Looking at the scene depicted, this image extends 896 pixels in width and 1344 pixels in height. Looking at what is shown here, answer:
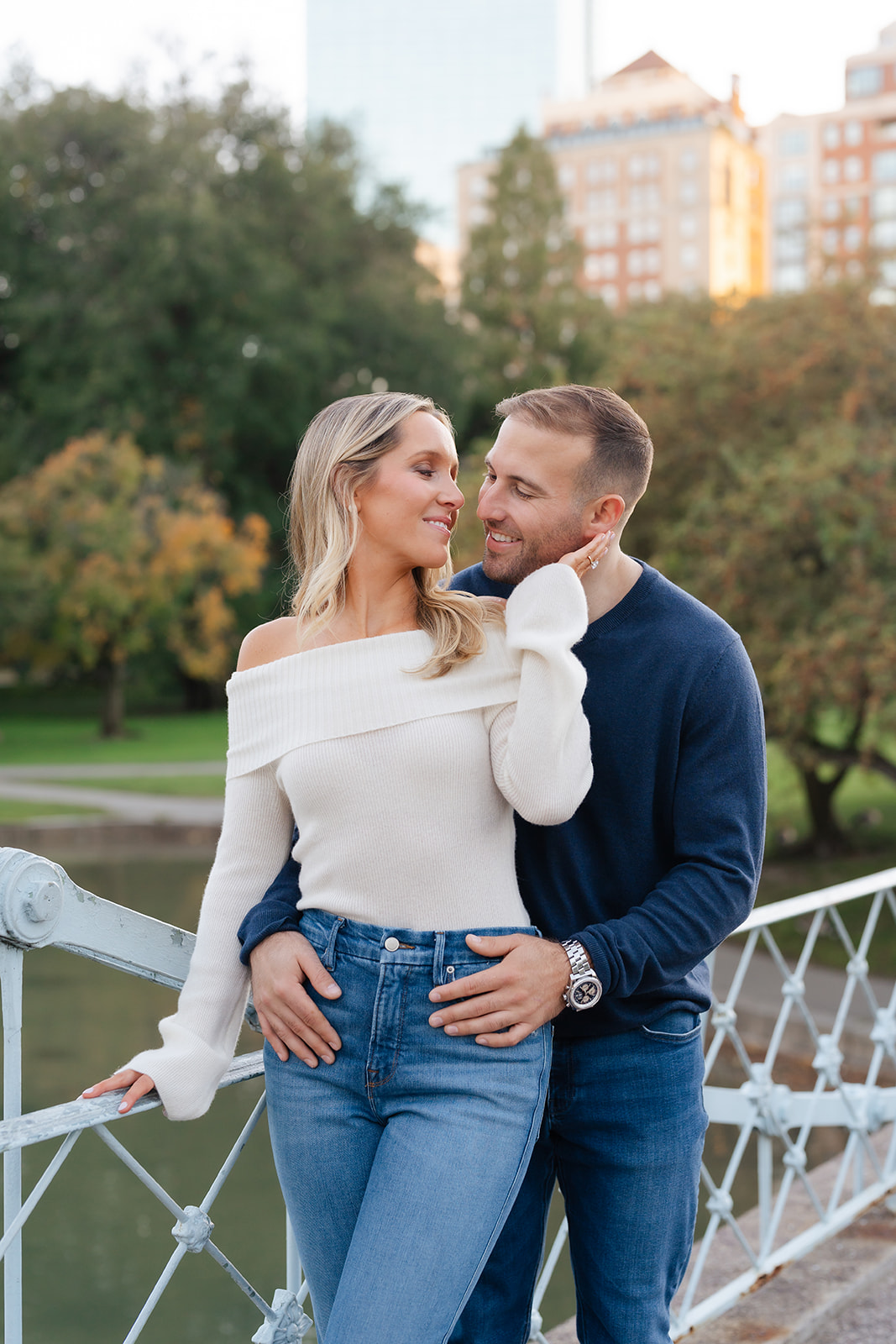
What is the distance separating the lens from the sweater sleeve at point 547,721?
1.63 metres

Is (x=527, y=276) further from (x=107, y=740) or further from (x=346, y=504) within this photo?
(x=346, y=504)

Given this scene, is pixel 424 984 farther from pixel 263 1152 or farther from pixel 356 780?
pixel 263 1152

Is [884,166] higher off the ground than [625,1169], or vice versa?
[884,166]

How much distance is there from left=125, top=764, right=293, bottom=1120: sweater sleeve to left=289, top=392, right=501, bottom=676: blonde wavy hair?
0.26 meters

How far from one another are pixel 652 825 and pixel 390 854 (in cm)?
41

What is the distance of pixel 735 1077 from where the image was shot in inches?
355

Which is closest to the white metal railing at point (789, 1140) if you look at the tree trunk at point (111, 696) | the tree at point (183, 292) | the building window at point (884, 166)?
the tree trunk at point (111, 696)

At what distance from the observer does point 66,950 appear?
1678mm

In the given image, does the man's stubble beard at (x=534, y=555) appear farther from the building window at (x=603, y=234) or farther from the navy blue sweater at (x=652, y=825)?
the building window at (x=603, y=234)

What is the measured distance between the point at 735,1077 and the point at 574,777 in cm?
805

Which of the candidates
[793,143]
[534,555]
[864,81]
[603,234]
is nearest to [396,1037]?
[534,555]

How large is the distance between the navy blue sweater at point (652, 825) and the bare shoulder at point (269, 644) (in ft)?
0.98

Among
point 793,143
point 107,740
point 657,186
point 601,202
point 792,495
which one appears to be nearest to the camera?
point 792,495

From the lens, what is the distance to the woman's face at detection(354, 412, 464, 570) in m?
1.81
